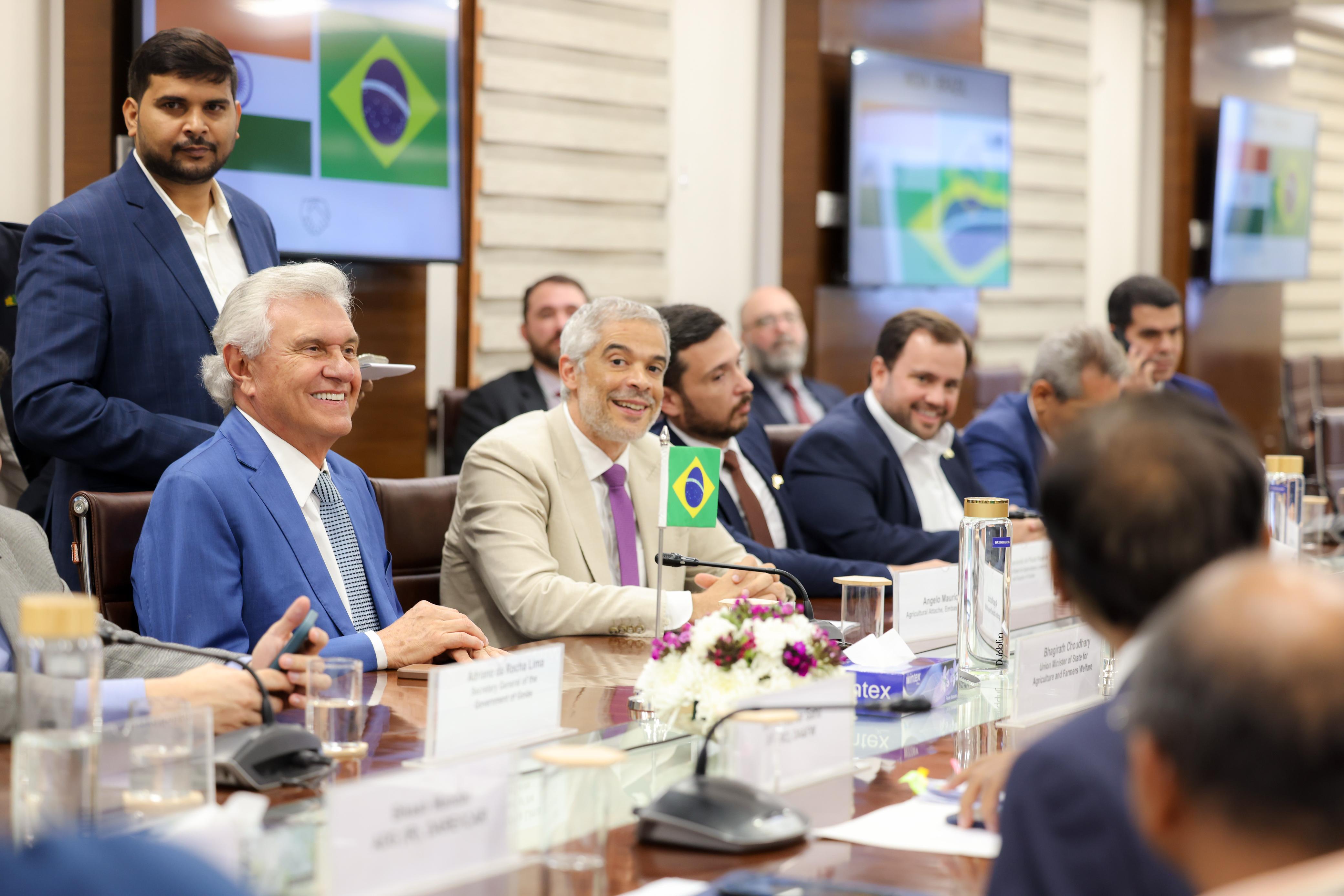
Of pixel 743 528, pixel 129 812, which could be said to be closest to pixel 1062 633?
pixel 129 812

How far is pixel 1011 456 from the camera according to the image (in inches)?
175

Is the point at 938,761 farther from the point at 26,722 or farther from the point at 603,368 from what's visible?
the point at 603,368

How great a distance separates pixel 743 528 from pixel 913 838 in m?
2.21

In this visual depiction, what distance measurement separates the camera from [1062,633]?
2.05 metres

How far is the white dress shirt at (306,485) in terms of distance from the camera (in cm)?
245

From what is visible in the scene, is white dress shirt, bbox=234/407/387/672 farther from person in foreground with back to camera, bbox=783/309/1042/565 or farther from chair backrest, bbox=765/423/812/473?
chair backrest, bbox=765/423/812/473

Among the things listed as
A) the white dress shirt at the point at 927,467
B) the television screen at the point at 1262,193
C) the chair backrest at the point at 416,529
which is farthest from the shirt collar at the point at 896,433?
the television screen at the point at 1262,193

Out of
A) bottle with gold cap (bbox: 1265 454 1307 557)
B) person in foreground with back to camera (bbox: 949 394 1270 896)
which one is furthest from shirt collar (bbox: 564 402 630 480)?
person in foreground with back to camera (bbox: 949 394 1270 896)

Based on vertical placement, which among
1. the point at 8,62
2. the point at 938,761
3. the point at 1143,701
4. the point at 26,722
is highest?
the point at 8,62

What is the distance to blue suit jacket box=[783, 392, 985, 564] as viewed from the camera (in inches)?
149

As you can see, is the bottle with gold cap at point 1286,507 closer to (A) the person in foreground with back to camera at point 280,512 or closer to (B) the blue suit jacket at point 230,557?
(A) the person in foreground with back to camera at point 280,512

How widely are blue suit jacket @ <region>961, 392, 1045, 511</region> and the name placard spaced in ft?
10.7

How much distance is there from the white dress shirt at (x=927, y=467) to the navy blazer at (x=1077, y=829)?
3.01 meters

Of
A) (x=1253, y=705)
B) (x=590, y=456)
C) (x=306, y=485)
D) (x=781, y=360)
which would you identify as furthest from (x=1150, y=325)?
(x=1253, y=705)
